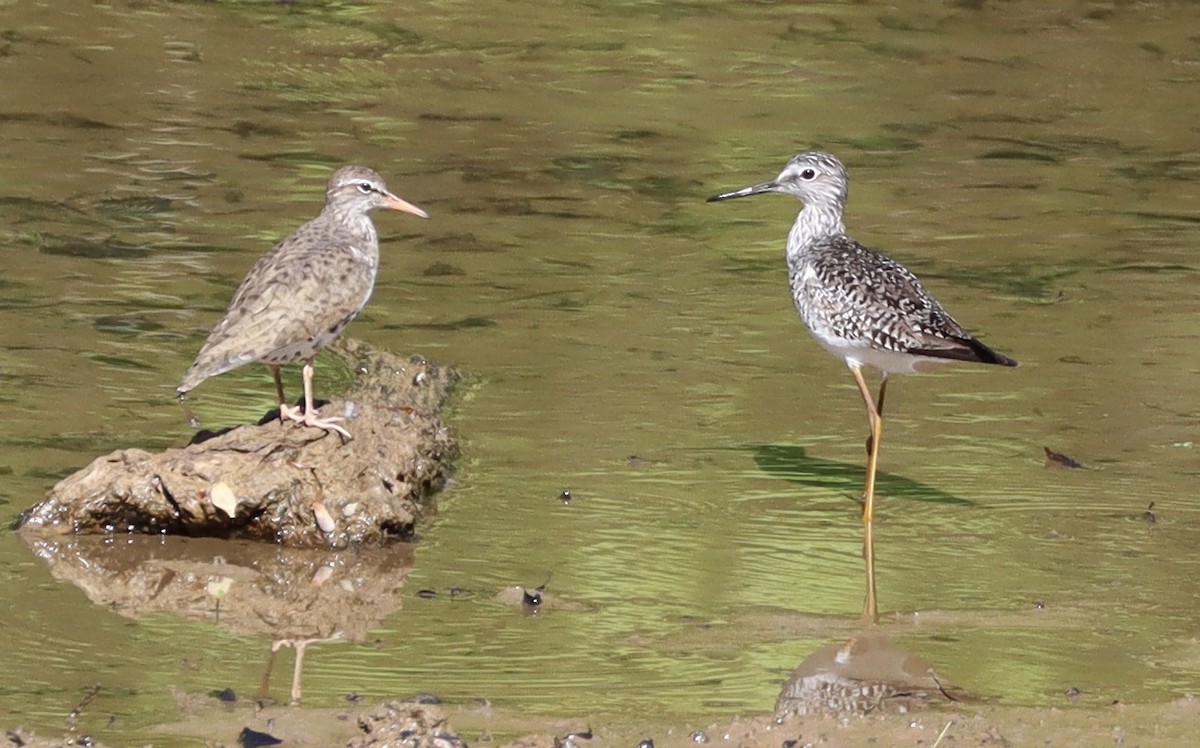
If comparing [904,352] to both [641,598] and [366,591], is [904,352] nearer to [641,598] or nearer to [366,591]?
[641,598]

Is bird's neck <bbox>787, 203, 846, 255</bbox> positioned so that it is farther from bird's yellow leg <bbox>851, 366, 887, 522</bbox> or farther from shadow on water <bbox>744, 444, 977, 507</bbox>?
shadow on water <bbox>744, 444, 977, 507</bbox>

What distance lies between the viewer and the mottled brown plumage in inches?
328

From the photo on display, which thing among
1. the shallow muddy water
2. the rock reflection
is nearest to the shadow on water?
the shallow muddy water

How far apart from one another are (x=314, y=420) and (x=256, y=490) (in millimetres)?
447

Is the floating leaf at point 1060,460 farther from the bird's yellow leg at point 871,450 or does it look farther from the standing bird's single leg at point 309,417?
the standing bird's single leg at point 309,417

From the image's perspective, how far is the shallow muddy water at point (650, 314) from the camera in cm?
720

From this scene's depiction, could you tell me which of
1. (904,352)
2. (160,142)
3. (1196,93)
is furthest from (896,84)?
(904,352)

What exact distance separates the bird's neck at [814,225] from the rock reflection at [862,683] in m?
3.40

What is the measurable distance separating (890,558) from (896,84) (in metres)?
9.08

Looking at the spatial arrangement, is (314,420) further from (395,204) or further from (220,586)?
(395,204)

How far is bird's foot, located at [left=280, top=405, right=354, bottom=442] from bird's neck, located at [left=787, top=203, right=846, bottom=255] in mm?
3005

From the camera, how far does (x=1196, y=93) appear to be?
16703mm

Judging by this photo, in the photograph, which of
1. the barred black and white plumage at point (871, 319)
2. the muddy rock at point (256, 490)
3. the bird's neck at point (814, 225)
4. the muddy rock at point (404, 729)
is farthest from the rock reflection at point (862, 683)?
the bird's neck at point (814, 225)

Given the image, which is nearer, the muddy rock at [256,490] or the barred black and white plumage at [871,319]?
the muddy rock at [256,490]
